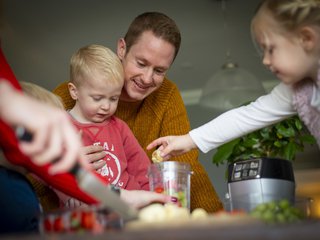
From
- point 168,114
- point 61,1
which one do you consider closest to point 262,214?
point 168,114

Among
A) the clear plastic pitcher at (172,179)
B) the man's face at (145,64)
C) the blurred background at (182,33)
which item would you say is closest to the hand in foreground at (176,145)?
the clear plastic pitcher at (172,179)

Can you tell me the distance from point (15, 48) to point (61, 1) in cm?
64

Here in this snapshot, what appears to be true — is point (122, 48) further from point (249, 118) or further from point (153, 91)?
point (249, 118)

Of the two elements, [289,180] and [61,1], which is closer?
[289,180]

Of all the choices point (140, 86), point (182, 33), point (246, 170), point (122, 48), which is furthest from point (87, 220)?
point (182, 33)

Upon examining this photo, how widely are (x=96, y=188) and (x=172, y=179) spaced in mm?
716

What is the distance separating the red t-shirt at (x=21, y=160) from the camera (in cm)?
134

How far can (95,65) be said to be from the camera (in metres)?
1.92

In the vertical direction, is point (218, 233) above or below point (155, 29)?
below

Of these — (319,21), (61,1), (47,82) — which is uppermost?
(61,1)

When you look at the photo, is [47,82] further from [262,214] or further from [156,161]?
[262,214]

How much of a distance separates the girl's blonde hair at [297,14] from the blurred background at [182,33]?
2.09 metres

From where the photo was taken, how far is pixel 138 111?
235cm

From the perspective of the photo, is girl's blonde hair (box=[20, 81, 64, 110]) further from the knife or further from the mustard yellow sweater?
the mustard yellow sweater
